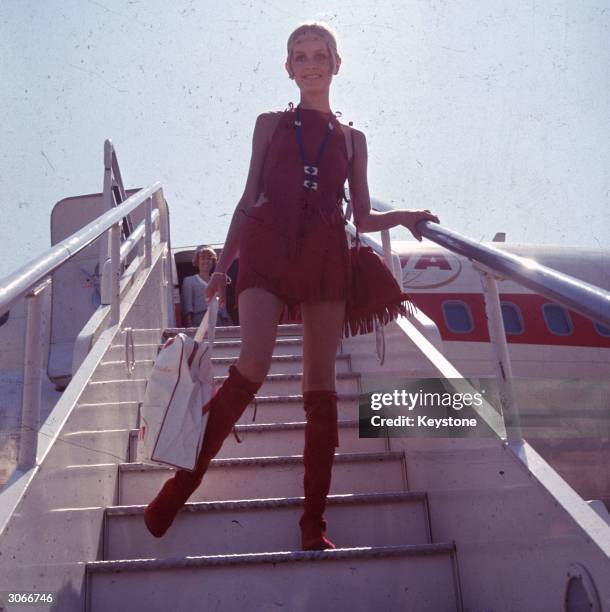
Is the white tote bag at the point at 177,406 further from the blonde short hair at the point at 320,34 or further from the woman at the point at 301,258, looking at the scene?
the blonde short hair at the point at 320,34

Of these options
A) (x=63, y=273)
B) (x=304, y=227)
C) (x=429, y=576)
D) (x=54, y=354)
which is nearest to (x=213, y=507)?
(x=429, y=576)

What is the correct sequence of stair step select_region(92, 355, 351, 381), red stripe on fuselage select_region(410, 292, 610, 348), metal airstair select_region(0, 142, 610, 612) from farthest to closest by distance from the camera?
red stripe on fuselage select_region(410, 292, 610, 348) < stair step select_region(92, 355, 351, 381) < metal airstair select_region(0, 142, 610, 612)

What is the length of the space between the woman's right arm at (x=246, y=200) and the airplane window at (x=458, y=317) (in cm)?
661

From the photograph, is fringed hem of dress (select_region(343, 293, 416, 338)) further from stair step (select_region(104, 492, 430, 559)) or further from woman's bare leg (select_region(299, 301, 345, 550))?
stair step (select_region(104, 492, 430, 559))

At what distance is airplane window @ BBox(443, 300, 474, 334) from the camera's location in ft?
29.6

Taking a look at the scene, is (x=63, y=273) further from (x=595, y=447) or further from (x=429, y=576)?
(x=429, y=576)

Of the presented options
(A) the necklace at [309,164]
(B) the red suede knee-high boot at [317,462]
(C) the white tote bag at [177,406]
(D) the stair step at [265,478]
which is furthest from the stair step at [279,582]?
(A) the necklace at [309,164]

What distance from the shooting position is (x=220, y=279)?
8.66 ft

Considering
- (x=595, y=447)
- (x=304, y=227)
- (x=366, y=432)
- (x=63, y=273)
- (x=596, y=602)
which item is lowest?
(x=596, y=602)

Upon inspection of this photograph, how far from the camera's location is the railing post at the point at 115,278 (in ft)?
11.6

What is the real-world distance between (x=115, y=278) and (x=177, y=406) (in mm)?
1361

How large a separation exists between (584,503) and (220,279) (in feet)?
4.47

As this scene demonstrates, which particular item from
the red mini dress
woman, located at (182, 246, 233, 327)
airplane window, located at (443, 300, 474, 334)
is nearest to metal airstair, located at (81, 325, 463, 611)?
the red mini dress

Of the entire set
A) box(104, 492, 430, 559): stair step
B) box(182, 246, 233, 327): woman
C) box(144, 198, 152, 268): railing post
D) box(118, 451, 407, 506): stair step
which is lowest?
box(104, 492, 430, 559): stair step
